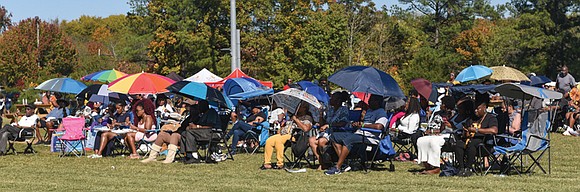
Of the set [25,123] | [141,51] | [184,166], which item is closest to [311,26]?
[141,51]

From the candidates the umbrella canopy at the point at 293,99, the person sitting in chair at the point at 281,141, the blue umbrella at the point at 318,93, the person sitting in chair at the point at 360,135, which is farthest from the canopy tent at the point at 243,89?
the person sitting in chair at the point at 360,135

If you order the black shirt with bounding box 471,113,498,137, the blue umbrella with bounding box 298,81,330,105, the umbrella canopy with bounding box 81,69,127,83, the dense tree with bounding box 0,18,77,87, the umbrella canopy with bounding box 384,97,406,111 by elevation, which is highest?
the dense tree with bounding box 0,18,77,87

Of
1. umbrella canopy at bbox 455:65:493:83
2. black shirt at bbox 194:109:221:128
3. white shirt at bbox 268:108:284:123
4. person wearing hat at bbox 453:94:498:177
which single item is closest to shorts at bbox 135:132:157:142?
black shirt at bbox 194:109:221:128

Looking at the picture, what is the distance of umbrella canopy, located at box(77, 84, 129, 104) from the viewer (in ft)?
60.3

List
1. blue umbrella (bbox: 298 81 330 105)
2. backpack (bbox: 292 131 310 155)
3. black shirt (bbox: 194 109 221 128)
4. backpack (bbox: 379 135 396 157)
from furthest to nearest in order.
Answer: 1. blue umbrella (bbox: 298 81 330 105)
2. black shirt (bbox: 194 109 221 128)
3. backpack (bbox: 292 131 310 155)
4. backpack (bbox: 379 135 396 157)

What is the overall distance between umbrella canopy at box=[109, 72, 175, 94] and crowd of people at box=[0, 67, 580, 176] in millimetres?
430

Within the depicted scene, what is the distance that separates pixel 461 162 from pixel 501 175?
56 cm

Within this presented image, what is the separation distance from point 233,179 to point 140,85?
509cm

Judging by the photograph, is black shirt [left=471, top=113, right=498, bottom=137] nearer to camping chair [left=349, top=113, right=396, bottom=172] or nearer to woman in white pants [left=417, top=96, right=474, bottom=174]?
woman in white pants [left=417, top=96, right=474, bottom=174]

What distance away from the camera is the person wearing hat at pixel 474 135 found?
1059 cm

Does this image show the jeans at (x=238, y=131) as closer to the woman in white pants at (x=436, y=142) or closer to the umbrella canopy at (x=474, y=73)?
the woman in white pants at (x=436, y=142)

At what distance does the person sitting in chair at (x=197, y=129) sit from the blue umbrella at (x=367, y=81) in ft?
7.91

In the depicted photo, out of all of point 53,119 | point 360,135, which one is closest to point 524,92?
point 360,135

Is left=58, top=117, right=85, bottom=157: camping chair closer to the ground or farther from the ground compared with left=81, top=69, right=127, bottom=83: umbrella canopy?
closer to the ground
